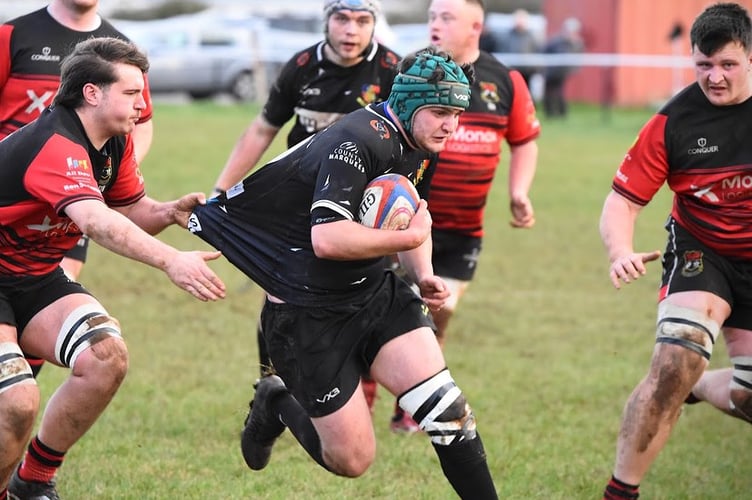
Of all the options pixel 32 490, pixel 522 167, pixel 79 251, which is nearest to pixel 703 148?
pixel 522 167

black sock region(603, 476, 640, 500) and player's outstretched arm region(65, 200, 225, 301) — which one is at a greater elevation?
player's outstretched arm region(65, 200, 225, 301)

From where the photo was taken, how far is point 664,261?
5578 millimetres

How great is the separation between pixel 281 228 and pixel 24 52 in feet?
6.75

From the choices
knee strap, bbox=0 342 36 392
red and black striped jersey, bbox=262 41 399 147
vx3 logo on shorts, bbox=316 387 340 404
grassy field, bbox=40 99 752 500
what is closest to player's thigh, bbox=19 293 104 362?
knee strap, bbox=0 342 36 392

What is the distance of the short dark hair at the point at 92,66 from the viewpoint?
15.5 ft

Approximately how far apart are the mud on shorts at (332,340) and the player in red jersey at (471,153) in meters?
1.84

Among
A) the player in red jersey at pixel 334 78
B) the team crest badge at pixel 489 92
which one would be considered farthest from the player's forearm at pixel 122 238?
the team crest badge at pixel 489 92

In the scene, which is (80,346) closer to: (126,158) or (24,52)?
(126,158)

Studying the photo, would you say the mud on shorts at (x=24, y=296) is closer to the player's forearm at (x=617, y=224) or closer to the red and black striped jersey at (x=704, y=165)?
the player's forearm at (x=617, y=224)

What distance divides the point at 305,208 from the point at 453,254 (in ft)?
7.78

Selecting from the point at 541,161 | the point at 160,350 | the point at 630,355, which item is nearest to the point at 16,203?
the point at 160,350

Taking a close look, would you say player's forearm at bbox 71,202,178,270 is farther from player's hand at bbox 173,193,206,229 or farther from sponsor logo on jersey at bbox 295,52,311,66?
sponsor logo on jersey at bbox 295,52,311,66

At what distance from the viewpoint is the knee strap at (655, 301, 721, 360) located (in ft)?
16.8

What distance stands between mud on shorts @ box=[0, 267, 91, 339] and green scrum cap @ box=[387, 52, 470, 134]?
167cm
